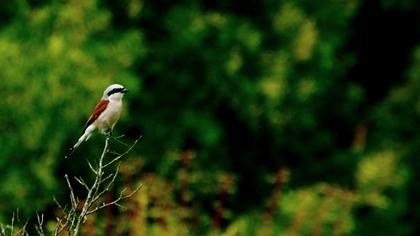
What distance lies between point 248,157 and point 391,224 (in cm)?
246

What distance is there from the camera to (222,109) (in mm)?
20406

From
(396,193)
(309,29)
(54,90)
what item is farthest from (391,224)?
(54,90)

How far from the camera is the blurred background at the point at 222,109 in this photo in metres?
17.0

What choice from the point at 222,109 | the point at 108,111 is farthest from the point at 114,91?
the point at 222,109

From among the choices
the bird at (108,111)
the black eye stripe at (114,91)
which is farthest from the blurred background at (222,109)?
the black eye stripe at (114,91)

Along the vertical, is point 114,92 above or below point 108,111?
above

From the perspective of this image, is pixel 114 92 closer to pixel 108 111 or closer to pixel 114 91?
pixel 114 91

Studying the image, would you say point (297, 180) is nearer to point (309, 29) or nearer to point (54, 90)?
point (309, 29)

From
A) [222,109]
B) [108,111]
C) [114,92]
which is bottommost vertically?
[108,111]

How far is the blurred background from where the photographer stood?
17.0 metres

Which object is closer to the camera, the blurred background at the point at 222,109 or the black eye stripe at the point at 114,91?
the black eye stripe at the point at 114,91

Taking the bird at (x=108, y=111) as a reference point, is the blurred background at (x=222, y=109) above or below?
above

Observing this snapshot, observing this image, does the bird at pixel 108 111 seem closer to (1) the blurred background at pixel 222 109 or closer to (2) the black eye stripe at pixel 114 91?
(2) the black eye stripe at pixel 114 91

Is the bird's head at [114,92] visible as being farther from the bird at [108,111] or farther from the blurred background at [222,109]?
the blurred background at [222,109]
